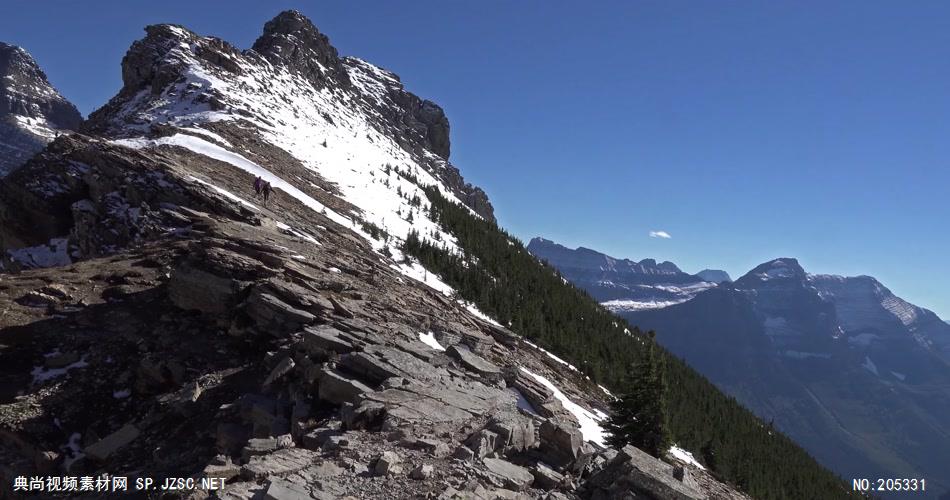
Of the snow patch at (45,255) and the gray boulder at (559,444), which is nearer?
the gray boulder at (559,444)

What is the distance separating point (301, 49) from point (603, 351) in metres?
98.1

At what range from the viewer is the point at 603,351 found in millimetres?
50500

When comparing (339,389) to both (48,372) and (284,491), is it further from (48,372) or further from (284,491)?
(48,372)

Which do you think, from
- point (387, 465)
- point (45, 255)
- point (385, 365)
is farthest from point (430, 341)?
point (45, 255)

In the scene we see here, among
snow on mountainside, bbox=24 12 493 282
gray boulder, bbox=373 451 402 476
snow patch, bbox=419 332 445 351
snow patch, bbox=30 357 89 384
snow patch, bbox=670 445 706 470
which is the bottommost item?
snow patch, bbox=670 445 706 470

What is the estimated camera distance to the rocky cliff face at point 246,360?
36.0 ft

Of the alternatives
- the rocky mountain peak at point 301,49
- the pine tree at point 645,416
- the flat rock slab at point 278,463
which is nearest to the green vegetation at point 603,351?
the pine tree at point 645,416

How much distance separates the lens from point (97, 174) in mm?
25938

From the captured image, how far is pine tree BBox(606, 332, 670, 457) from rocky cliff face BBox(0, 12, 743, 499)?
1.53 meters

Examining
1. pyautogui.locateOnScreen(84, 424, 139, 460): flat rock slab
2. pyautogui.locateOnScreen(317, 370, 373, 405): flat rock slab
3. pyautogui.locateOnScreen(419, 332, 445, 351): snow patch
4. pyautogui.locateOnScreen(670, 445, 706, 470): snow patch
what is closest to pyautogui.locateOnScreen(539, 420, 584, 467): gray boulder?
pyautogui.locateOnScreen(317, 370, 373, 405): flat rock slab

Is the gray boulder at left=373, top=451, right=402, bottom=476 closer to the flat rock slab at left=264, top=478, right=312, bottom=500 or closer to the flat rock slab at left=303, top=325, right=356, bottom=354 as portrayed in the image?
the flat rock slab at left=264, top=478, right=312, bottom=500

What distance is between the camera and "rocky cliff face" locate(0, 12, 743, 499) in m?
11.0

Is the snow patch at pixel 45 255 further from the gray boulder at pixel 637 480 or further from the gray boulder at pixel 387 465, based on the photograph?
the gray boulder at pixel 637 480

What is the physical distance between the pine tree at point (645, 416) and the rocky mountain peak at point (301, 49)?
10133 cm
